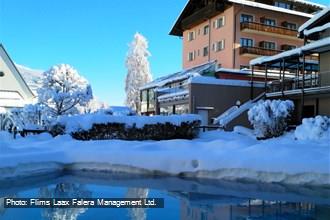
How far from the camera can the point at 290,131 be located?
2227 centimetres

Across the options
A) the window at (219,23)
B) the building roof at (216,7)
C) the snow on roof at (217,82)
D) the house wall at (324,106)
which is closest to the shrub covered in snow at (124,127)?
the snow on roof at (217,82)

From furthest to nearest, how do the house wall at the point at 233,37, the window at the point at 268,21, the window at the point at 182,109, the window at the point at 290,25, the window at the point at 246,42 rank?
the window at the point at 290,25 < the window at the point at 268,21 < the window at the point at 246,42 < the house wall at the point at 233,37 < the window at the point at 182,109

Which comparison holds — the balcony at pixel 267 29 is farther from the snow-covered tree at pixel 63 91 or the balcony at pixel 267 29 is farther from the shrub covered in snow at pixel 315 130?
the shrub covered in snow at pixel 315 130

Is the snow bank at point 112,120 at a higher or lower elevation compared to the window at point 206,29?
lower

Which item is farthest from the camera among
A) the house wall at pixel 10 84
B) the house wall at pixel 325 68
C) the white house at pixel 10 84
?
the house wall at pixel 10 84

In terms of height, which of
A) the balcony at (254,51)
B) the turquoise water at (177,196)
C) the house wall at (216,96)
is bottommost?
the turquoise water at (177,196)

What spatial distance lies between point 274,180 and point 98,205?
5.53 meters

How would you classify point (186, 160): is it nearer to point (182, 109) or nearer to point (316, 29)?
point (316, 29)

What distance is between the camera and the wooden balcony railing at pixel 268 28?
3835cm

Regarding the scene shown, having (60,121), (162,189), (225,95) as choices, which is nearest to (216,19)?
(225,95)

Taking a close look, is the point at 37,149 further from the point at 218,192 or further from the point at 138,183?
the point at 218,192

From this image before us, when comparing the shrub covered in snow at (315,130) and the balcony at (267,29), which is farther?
the balcony at (267,29)

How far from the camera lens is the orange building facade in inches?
1522

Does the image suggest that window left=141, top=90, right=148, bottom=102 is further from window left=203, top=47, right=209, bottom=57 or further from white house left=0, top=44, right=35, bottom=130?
white house left=0, top=44, right=35, bottom=130
